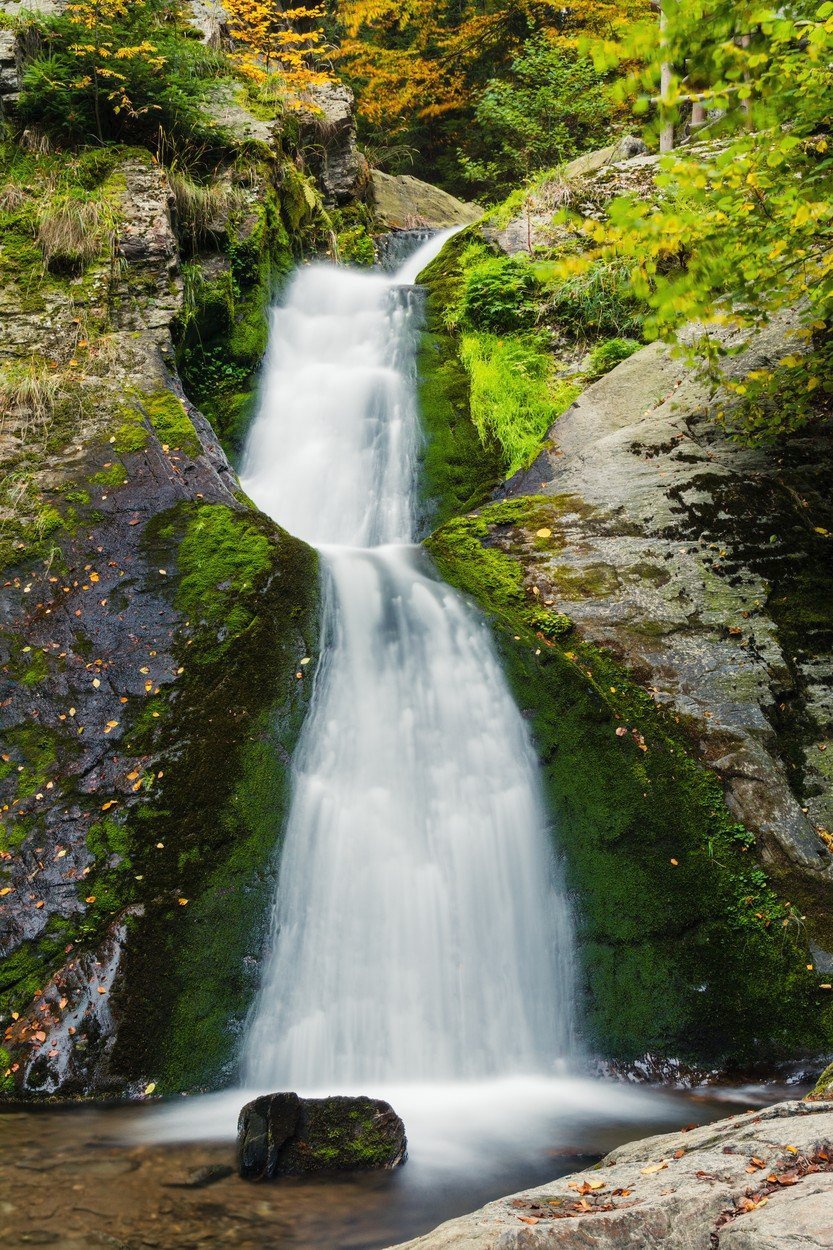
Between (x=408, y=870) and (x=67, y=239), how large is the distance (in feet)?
21.5

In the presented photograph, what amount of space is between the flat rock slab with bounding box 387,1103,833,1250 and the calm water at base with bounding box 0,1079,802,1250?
0.77 metres

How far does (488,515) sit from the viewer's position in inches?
254

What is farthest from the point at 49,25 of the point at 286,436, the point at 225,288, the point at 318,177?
the point at 318,177

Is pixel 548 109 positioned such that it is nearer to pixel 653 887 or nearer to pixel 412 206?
pixel 412 206

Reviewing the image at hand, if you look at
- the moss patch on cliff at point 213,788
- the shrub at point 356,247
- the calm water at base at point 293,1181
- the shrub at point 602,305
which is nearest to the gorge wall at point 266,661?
the moss patch on cliff at point 213,788

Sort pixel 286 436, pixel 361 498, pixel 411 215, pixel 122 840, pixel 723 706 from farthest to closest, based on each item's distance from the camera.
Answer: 1. pixel 411 215
2. pixel 286 436
3. pixel 361 498
4. pixel 723 706
5. pixel 122 840

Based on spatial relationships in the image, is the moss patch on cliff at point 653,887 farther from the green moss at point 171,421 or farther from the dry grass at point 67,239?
the dry grass at point 67,239

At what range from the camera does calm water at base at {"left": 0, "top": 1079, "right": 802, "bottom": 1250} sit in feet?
8.19

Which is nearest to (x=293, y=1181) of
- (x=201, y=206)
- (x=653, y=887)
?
(x=653, y=887)

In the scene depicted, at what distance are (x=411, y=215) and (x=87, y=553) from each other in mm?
14100

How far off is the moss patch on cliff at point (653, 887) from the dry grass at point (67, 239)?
5451 millimetres

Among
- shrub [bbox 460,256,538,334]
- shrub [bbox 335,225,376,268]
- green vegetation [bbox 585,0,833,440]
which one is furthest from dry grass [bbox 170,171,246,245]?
green vegetation [bbox 585,0,833,440]

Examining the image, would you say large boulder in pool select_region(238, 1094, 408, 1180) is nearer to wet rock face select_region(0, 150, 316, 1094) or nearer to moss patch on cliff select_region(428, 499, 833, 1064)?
wet rock face select_region(0, 150, 316, 1094)

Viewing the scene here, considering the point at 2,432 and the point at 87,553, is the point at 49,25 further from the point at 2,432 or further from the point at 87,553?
the point at 87,553
